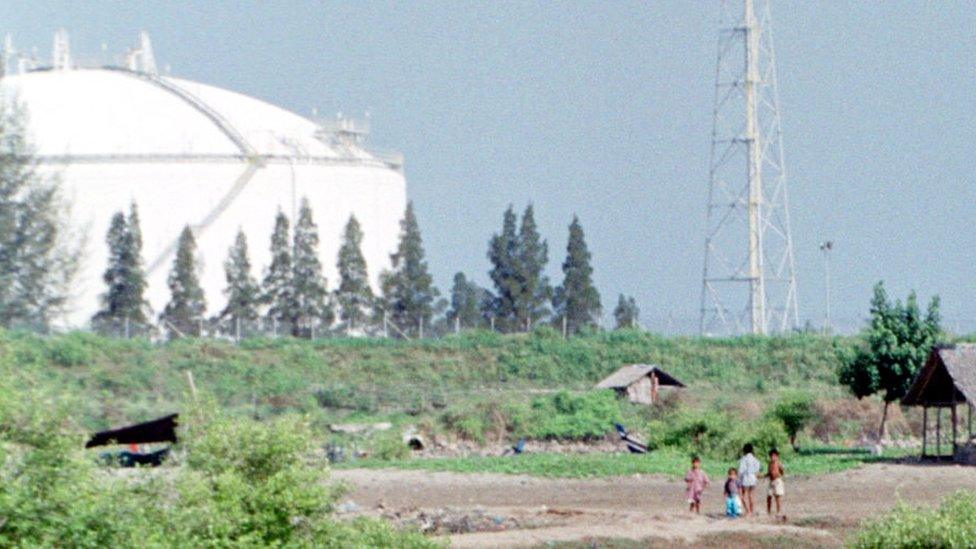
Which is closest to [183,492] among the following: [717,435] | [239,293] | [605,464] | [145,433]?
[145,433]

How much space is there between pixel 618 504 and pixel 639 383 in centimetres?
2121

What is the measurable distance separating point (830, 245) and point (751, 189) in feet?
10.0

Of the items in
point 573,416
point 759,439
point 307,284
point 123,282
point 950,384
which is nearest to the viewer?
point 950,384

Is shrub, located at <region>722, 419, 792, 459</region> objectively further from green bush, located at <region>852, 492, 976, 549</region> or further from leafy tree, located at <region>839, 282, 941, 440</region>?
green bush, located at <region>852, 492, 976, 549</region>

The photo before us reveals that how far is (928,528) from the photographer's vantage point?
18.1 metres

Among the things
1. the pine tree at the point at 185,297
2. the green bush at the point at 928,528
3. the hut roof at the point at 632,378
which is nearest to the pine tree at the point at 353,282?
the pine tree at the point at 185,297

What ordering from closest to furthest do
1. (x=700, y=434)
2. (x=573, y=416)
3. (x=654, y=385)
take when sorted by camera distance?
1. (x=700, y=434)
2. (x=573, y=416)
3. (x=654, y=385)

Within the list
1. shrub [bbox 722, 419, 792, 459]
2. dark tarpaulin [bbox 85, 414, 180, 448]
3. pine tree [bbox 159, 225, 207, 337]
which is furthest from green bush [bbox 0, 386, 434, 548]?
pine tree [bbox 159, 225, 207, 337]

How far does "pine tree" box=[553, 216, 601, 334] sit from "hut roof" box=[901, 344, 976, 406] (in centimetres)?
2907

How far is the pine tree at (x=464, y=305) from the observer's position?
73.6 metres

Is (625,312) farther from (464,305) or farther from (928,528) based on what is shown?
(928,528)

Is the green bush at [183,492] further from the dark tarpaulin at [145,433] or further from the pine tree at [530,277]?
the pine tree at [530,277]

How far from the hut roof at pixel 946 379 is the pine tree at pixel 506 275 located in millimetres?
29367

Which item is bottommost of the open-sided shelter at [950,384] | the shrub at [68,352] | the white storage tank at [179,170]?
the open-sided shelter at [950,384]
